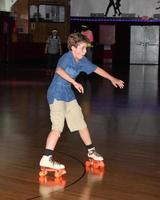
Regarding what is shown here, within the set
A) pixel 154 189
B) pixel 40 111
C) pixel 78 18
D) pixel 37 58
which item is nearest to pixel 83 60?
pixel 154 189

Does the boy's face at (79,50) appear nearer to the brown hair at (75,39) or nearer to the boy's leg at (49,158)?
the brown hair at (75,39)

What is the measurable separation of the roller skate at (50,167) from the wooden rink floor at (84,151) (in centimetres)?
6

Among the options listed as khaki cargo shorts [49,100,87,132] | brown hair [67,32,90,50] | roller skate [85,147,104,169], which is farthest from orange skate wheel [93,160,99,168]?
brown hair [67,32,90,50]

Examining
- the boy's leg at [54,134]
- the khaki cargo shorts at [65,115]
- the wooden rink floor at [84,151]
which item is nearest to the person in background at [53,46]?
the wooden rink floor at [84,151]

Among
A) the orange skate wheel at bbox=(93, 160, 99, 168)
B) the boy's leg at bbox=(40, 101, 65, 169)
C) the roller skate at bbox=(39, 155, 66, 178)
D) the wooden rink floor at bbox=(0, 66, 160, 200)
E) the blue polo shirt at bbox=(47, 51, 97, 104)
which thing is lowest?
the wooden rink floor at bbox=(0, 66, 160, 200)

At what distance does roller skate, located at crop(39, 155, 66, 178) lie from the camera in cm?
472

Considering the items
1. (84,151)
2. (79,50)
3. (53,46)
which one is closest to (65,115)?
(79,50)

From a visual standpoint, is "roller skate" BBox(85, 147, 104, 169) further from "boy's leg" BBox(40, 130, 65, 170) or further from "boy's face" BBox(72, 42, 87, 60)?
"boy's face" BBox(72, 42, 87, 60)

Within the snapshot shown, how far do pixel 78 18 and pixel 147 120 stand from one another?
60.5 ft

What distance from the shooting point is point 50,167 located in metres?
4.74

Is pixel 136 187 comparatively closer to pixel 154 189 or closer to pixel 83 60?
pixel 154 189

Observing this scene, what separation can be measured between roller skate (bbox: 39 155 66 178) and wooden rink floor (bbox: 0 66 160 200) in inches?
2.4

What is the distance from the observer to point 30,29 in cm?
2450

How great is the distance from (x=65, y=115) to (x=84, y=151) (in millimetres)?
967
